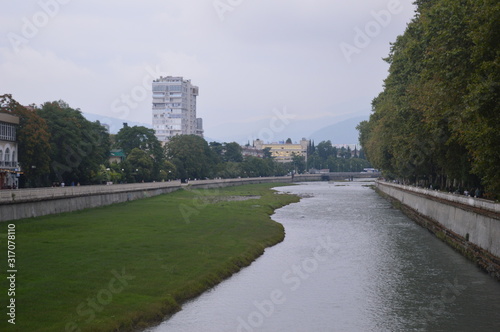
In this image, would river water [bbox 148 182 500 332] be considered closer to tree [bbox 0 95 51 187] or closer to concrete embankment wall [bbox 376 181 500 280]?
concrete embankment wall [bbox 376 181 500 280]

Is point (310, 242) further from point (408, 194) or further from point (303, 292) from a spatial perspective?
point (408, 194)

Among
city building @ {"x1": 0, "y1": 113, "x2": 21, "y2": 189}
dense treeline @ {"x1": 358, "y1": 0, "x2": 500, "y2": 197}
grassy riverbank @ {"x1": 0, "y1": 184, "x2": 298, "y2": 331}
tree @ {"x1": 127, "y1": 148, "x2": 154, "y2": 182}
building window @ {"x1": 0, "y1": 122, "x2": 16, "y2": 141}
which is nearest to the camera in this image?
grassy riverbank @ {"x1": 0, "y1": 184, "x2": 298, "y2": 331}

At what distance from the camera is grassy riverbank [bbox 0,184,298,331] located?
22.9 m

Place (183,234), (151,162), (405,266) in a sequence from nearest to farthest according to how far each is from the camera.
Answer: (405,266), (183,234), (151,162)

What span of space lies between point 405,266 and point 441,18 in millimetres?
17498

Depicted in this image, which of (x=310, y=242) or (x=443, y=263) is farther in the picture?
(x=310, y=242)

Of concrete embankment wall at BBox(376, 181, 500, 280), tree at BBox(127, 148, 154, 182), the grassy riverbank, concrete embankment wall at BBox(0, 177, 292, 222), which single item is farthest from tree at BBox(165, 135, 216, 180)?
the grassy riverbank

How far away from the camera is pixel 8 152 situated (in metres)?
79.0

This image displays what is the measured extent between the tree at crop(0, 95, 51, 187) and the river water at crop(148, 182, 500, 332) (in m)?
44.1

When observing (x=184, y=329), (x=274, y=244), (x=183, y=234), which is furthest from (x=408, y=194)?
(x=184, y=329)

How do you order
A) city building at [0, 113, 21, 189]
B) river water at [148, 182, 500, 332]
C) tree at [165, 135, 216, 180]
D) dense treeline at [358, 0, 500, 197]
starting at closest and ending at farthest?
river water at [148, 182, 500, 332] < dense treeline at [358, 0, 500, 197] < city building at [0, 113, 21, 189] < tree at [165, 135, 216, 180]

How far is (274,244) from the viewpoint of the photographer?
49.5 m

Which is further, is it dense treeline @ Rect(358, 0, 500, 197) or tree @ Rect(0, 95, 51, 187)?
tree @ Rect(0, 95, 51, 187)

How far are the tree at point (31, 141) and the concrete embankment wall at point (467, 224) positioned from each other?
50114 mm
